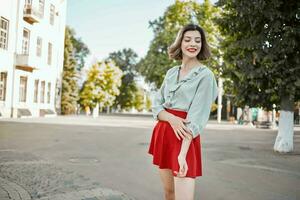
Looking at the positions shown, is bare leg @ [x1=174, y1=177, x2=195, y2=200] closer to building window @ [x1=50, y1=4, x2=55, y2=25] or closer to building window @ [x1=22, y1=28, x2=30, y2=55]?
building window @ [x1=22, y1=28, x2=30, y2=55]

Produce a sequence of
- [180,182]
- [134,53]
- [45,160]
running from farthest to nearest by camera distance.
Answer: [134,53]
[45,160]
[180,182]

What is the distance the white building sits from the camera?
25.7 metres

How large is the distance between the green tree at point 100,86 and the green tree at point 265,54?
33.1m

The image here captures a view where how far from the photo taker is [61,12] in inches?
1378

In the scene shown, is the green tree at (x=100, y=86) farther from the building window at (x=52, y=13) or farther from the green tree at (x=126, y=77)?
the green tree at (x=126, y=77)

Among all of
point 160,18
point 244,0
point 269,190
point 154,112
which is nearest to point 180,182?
point 154,112

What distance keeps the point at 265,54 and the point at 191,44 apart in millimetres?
9268

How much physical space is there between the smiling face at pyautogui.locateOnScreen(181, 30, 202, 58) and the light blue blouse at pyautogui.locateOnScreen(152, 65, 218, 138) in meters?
0.13

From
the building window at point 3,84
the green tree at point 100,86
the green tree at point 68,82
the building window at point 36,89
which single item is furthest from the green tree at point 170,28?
the building window at point 3,84

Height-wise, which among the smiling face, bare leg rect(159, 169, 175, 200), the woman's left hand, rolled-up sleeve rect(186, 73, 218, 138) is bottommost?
bare leg rect(159, 169, 175, 200)

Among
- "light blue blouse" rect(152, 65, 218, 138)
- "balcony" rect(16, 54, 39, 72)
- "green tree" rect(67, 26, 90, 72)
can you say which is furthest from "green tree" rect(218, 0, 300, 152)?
"green tree" rect(67, 26, 90, 72)

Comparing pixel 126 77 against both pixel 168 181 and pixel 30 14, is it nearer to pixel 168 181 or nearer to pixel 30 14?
pixel 30 14

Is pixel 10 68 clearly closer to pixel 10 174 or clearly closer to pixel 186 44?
pixel 10 174

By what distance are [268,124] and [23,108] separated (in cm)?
2055
